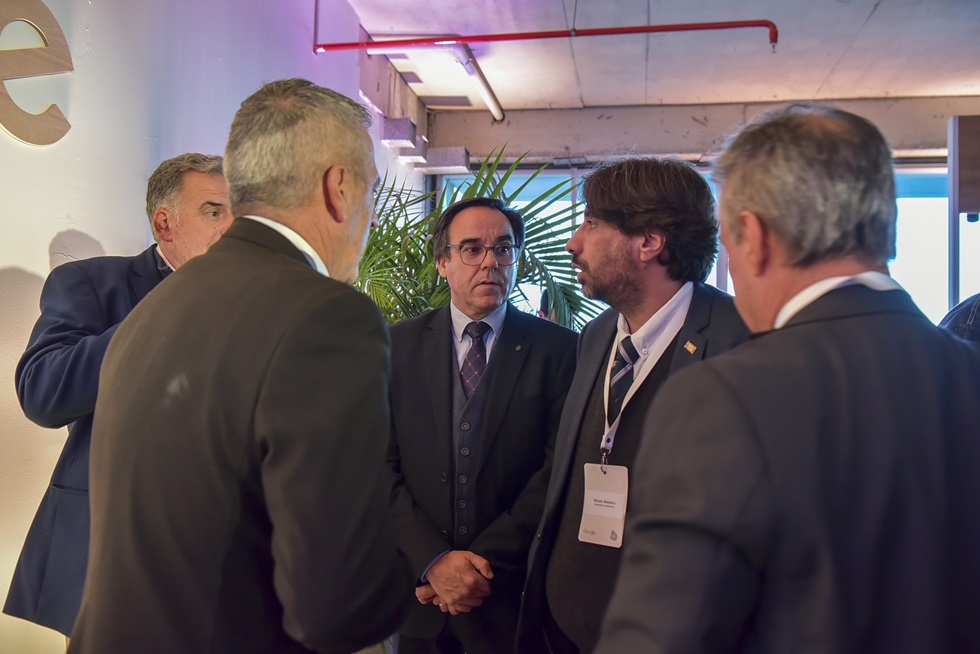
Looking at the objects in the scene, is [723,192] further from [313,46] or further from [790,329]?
[313,46]

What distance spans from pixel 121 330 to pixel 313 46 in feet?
12.8

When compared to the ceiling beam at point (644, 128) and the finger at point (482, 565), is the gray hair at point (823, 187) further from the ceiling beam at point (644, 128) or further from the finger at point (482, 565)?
the ceiling beam at point (644, 128)

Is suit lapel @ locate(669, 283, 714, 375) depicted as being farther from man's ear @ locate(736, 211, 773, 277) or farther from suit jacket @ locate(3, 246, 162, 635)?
suit jacket @ locate(3, 246, 162, 635)

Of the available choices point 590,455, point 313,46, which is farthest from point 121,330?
point 313,46

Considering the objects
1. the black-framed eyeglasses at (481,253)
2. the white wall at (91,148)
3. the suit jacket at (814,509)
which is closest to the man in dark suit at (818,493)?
the suit jacket at (814,509)

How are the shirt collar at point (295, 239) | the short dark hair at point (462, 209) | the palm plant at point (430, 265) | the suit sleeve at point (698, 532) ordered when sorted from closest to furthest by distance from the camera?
the suit sleeve at point (698, 532)
the shirt collar at point (295, 239)
the short dark hair at point (462, 209)
the palm plant at point (430, 265)

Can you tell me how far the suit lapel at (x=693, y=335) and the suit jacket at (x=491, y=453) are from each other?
54 centimetres

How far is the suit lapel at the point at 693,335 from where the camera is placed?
164 centimetres

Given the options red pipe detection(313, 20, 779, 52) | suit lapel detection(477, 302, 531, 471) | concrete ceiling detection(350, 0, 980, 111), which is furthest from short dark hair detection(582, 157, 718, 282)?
concrete ceiling detection(350, 0, 980, 111)

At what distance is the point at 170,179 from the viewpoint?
2102 millimetres

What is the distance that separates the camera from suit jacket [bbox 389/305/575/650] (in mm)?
2002

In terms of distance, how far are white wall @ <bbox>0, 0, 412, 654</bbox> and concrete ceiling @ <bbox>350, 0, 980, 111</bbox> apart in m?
2.12

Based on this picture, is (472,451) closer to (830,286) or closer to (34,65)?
(830,286)

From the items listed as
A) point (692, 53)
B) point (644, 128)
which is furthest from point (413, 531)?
point (644, 128)
